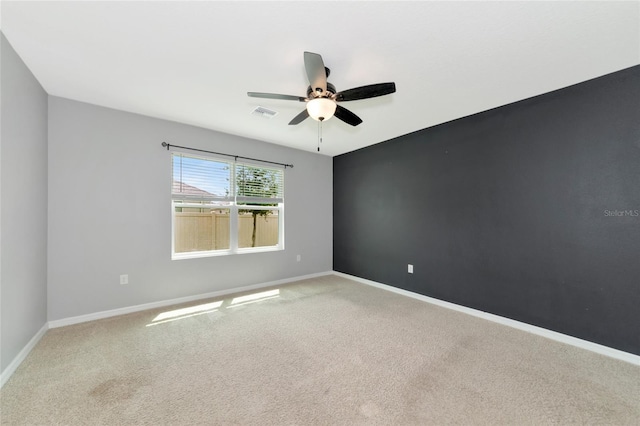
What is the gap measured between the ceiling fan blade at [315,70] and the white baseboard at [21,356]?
3110 mm

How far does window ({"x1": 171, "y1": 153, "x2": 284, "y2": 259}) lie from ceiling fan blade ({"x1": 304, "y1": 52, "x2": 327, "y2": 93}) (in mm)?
2530

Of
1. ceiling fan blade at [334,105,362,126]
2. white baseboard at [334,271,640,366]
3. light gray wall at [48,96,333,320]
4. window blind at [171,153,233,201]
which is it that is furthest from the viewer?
window blind at [171,153,233,201]

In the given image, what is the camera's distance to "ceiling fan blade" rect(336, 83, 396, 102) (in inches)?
74.6

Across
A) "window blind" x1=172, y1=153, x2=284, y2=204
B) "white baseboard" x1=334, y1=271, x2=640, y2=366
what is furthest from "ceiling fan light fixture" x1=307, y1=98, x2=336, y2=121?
"white baseboard" x1=334, y1=271, x2=640, y2=366

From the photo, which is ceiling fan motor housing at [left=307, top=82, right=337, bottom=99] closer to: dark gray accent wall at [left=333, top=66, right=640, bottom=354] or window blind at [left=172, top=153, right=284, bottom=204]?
dark gray accent wall at [left=333, top=66, right=640, bottom=354]

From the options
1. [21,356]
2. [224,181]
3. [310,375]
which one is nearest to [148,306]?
[21,356]

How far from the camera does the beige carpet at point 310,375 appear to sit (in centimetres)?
155

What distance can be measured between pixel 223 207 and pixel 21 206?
2.09 meters

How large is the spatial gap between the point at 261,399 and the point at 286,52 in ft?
8.44

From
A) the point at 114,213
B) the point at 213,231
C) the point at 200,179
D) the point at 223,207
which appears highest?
the point at 200,179

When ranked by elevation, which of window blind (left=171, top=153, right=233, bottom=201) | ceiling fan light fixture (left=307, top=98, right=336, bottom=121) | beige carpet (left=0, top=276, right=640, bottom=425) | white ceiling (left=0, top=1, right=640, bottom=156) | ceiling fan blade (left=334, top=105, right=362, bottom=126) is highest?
white ceiling (left=0, top=1, right=640, bottom=156)

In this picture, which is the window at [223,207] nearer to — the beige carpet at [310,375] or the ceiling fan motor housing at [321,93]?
the beige carpet at [310,375]

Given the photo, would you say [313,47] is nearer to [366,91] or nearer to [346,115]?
[366,91]

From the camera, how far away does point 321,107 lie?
→ 2.03 metres
